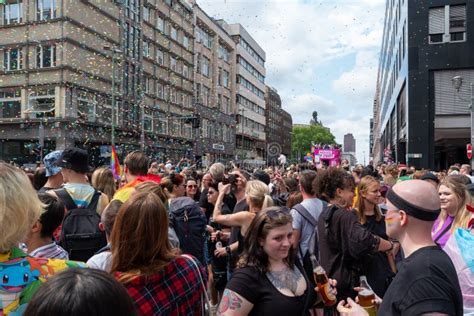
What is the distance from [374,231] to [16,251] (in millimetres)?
3570

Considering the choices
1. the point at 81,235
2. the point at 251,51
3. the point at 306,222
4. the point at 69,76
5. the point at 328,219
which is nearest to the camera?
the point at 81,235

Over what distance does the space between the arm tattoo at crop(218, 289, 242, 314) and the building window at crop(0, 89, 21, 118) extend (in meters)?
30.6

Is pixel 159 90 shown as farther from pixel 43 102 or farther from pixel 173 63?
pixel 43 102

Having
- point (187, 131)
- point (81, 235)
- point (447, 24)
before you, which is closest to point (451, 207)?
point (81, 235)

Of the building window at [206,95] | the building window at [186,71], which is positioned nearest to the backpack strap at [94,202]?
the building window at [186,71]

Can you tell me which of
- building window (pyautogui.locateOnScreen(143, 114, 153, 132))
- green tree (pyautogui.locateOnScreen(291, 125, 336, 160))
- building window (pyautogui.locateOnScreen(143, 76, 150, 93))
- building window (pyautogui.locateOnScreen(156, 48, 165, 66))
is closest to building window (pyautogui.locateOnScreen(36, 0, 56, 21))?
building window (pyautogui.locateOnScreen(143, 76, 150, 93))

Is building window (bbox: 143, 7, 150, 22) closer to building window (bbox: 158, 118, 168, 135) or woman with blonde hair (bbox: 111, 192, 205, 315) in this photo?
building window (bbox: 158, 118, 168, 135)

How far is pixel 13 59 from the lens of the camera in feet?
96.9

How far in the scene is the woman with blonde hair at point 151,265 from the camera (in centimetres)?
211

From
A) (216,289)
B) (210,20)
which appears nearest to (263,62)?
(210,20)

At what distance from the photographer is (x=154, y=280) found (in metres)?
2.14

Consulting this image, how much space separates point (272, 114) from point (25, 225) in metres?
103

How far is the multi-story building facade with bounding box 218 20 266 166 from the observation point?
214ft

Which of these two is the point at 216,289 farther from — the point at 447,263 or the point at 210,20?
the point at 210,20
